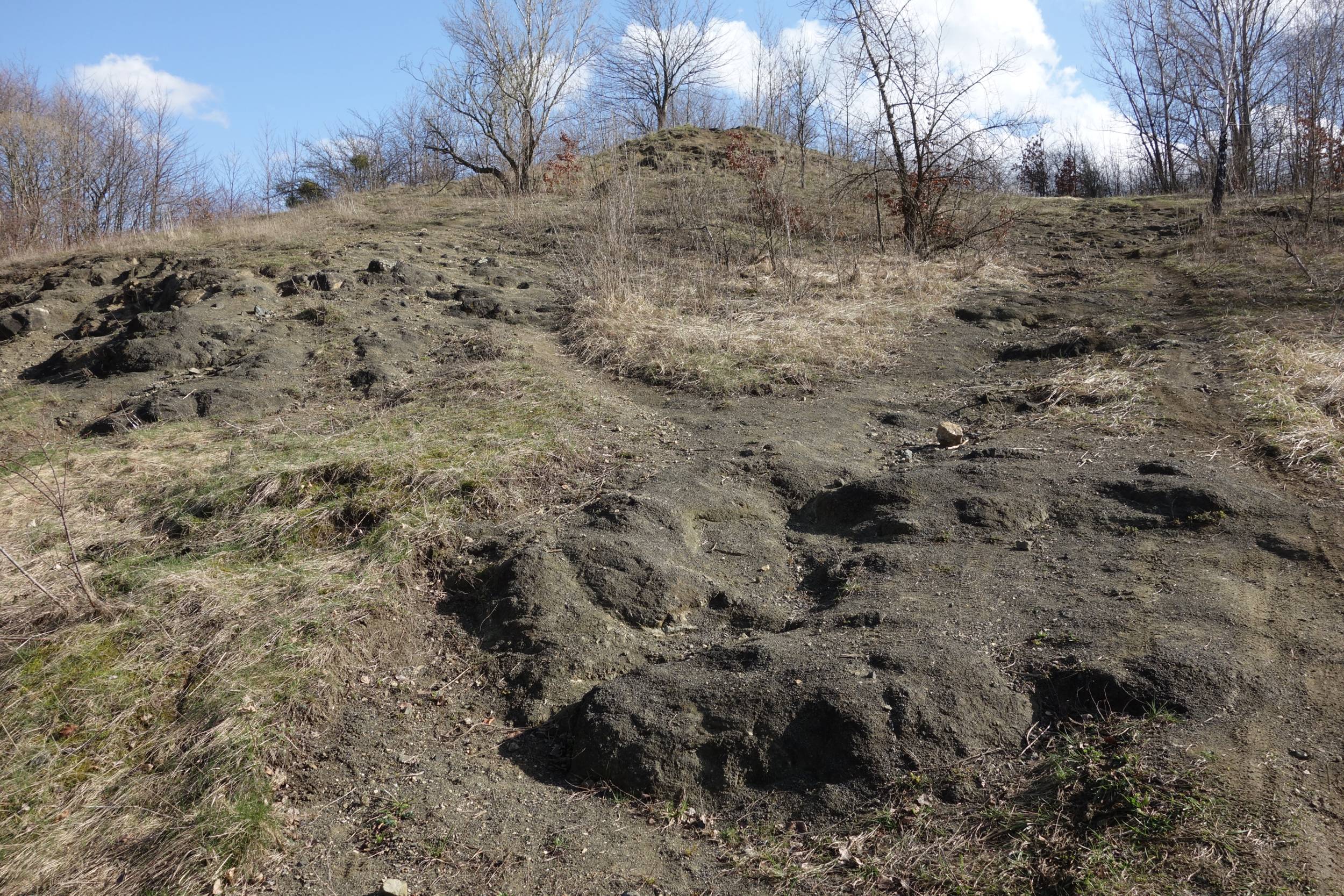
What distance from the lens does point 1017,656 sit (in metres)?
2.92

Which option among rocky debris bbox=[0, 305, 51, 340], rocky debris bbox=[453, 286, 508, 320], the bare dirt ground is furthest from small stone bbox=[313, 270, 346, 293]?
the bare dirt ground

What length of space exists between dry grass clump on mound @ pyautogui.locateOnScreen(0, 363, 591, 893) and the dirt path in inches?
8.5

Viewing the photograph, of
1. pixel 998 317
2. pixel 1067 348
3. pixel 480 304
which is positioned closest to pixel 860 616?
pixel 1067 348

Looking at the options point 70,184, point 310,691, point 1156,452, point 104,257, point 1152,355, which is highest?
point 70,184

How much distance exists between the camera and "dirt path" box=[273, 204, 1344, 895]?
2512 millimetres

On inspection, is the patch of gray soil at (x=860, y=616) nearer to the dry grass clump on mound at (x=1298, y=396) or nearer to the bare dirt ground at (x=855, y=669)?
the bare dirt ground at (x=855, y=669)

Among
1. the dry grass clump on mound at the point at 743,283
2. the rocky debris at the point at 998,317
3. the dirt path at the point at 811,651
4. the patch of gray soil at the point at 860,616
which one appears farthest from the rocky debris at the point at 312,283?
the rocky debris at the point at 998,317

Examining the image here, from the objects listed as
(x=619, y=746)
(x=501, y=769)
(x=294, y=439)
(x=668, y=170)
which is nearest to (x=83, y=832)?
(x=501, y=769)

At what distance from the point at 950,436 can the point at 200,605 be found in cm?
404

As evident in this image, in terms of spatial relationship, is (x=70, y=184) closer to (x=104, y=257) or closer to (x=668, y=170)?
(x=104, y=257)

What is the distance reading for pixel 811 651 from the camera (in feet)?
9.98

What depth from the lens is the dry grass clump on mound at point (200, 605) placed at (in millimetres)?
2555

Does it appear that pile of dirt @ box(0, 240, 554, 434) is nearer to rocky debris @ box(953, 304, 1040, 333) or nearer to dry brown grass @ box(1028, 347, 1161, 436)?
rocky debris @ box(953, 304, 1040, 333)

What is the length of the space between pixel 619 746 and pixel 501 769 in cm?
44
